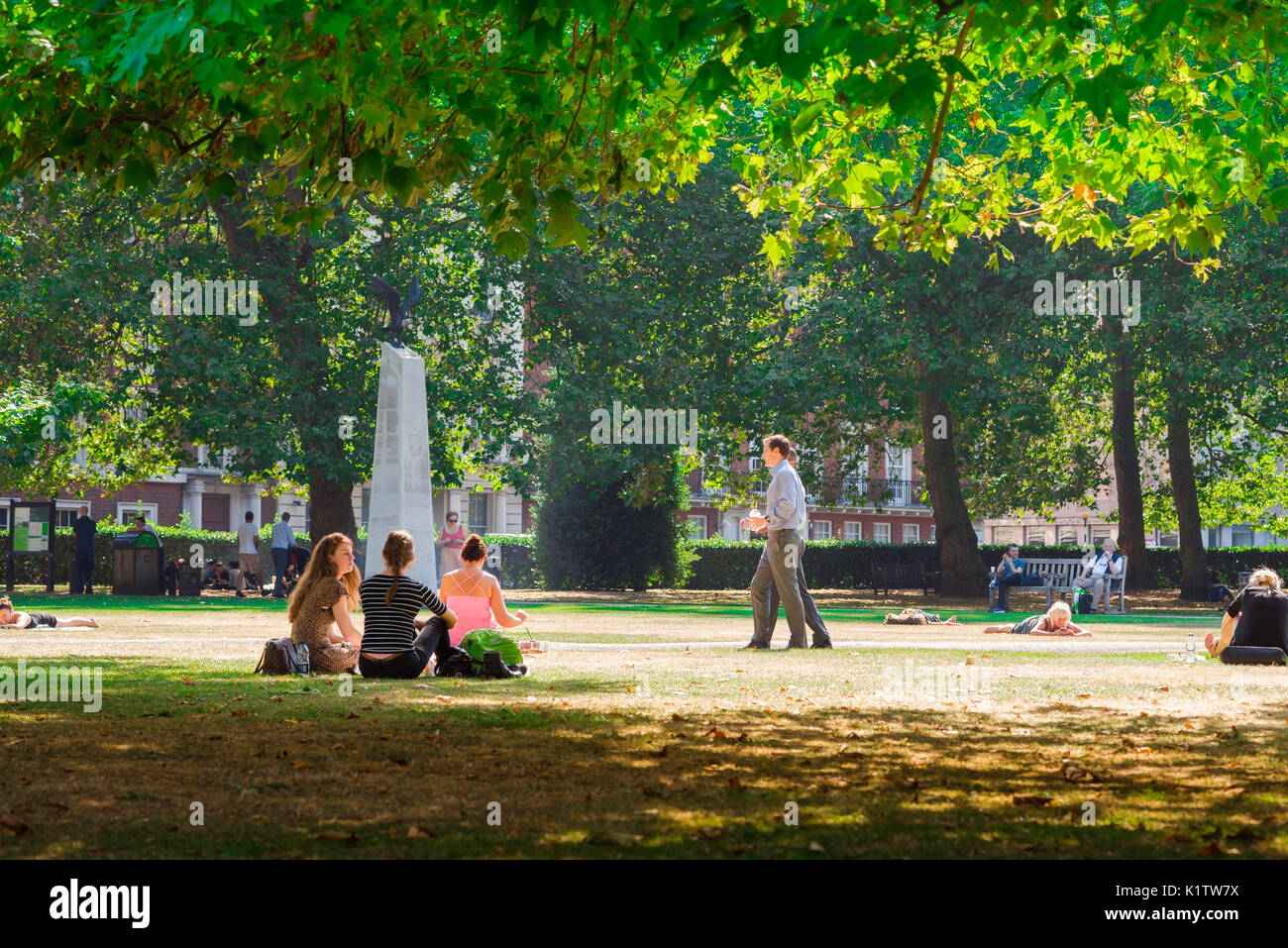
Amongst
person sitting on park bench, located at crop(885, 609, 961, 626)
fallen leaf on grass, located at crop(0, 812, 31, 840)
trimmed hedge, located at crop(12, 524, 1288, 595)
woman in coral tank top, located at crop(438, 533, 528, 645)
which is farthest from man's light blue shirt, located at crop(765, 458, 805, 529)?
trimmed hedge, located at crop(12, 524, 1288, 595)

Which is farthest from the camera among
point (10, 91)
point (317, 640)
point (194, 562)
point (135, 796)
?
point (194, 562)

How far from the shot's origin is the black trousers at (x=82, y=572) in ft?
105

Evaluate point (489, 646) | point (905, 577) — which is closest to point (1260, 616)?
point (489, 646)

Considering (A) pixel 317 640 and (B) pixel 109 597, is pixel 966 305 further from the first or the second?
(A) pixel 317 640

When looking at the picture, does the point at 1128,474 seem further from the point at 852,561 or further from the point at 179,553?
the point at 179,553

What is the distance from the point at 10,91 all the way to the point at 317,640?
497 cm

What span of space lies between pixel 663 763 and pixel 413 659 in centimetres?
469

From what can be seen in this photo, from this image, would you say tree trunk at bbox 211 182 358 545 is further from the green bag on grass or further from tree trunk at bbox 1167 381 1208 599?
tree trunk at bbox 1167 381 1208 599

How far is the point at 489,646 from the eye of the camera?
37.1 ft

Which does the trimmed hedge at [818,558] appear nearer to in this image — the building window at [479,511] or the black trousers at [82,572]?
the black trousers at [82,572]

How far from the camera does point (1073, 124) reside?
1073cm

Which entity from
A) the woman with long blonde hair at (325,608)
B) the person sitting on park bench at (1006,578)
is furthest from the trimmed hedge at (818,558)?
the woman with long blonde hair at (325,608)

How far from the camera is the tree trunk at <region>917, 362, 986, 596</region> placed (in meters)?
36.1
